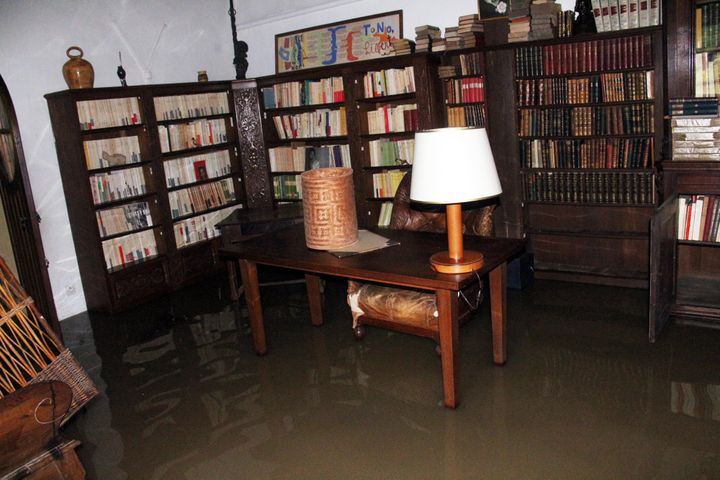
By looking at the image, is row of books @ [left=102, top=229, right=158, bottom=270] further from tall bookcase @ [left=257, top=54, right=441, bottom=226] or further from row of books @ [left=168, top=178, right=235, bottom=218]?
tall bookcase @ [left=257, top=54, right=441, bottom=226]

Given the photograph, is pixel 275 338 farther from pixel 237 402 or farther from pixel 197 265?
pixel 197 265

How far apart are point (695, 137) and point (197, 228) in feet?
13.1

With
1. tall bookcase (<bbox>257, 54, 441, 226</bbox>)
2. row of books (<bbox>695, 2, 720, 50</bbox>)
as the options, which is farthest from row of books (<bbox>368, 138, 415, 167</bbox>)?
row of books (<bbox>695, 2, 720, 50</bbox>)

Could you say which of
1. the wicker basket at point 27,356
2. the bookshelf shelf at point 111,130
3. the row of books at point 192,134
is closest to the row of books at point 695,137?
the wicker basket at point 27,356

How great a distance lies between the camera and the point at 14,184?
12.5ft

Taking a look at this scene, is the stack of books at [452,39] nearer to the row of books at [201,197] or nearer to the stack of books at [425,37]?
the stack of books at [425,37]

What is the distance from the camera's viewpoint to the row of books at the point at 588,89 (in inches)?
167

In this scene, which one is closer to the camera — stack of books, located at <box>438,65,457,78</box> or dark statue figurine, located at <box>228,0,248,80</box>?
stack of books, located at <box>438,65,457,78</box>

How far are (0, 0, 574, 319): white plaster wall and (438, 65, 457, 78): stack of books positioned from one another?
0.47 metres

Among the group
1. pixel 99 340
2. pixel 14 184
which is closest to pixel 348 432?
pixel 99 340

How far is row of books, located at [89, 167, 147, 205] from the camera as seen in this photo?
4793 millimetres

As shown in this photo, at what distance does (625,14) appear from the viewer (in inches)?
164

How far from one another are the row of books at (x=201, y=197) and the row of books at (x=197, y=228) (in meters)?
0.07

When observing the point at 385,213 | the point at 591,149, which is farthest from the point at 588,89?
the point at 385,213
